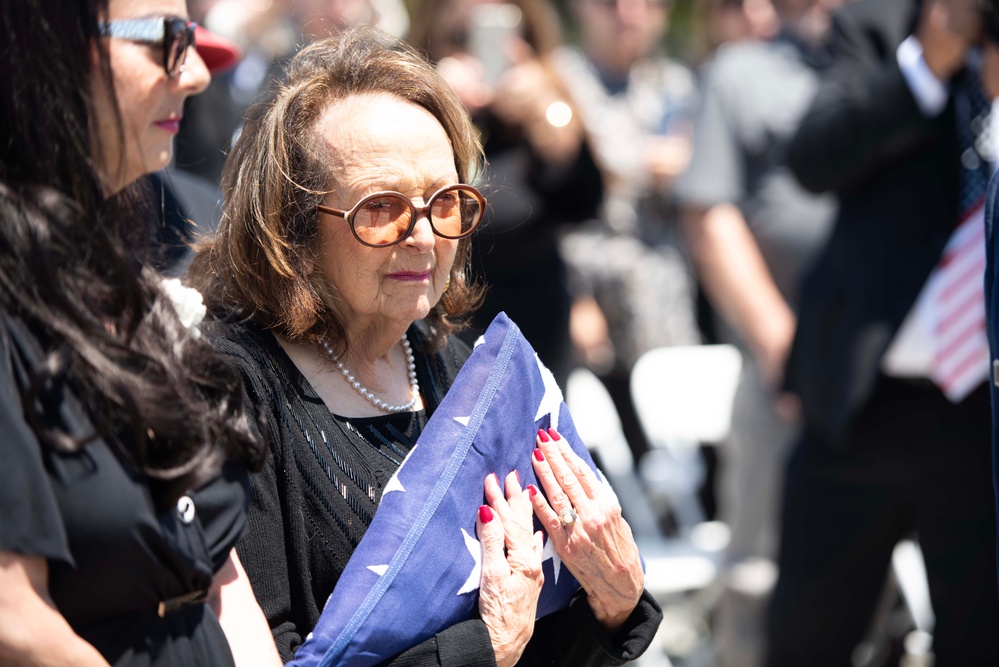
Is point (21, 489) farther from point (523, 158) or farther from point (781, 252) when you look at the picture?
point (781, 252)

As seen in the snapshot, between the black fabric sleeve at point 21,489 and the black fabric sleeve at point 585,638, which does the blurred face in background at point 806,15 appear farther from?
the black fabric sleeve at point 21,489

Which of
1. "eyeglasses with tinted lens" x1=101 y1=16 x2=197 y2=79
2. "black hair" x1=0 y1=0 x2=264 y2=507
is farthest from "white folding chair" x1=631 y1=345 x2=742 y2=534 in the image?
"black hair" x1=0 y1=0 x2=264 y2=507

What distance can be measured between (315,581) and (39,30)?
0.94 metres

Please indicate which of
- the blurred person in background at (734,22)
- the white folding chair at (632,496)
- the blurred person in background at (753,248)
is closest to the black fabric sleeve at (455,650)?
the blurred person in background at (753,248)

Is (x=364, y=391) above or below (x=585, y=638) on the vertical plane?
above

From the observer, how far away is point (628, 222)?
5.27 metres

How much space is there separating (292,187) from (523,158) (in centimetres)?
193

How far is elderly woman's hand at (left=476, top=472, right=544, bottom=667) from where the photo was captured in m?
1.85

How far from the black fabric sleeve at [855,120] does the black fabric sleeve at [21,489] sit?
8.21 feet

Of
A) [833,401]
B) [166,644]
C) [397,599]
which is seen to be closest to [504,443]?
[397,599]

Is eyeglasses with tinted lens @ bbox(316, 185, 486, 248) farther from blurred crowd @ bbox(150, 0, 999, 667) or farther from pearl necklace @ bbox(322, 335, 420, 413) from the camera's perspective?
blurred crowd @ bbox(150, 0, 999, 667)

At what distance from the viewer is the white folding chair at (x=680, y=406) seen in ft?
17.3

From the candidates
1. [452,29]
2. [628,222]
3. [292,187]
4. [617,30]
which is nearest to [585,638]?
[292,187]

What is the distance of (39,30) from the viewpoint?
4.68ft
